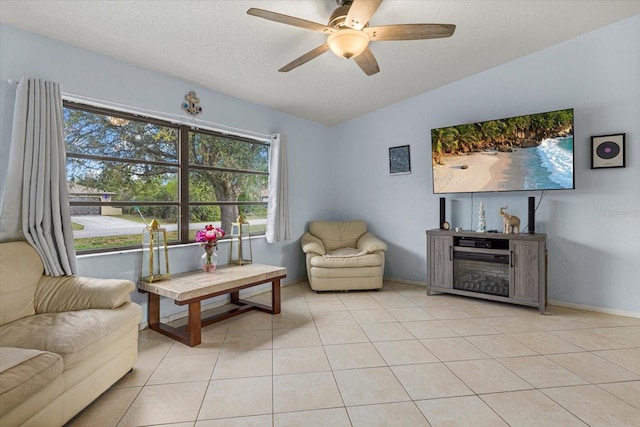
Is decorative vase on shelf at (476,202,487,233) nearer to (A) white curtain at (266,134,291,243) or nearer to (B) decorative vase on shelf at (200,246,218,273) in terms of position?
(A) white curtain at (266,134,291,243)

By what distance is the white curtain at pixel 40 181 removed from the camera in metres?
2.14

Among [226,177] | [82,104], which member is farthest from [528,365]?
[82,104]

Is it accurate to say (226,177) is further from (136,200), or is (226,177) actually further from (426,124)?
(426,124)

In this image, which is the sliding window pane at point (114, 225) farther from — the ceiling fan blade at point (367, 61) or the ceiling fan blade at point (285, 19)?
the ceiling fan blade at point (367, 61)

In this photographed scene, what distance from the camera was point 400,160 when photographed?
4.51m

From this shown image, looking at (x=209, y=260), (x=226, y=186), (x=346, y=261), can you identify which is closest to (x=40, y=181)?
(x=209, y=260)

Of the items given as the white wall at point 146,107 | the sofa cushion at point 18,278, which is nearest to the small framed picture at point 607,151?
the white wall at point 146,107

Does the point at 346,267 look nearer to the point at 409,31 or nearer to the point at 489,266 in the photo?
the point at 489,266

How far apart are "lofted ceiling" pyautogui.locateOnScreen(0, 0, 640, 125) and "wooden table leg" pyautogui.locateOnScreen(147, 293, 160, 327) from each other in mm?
2152

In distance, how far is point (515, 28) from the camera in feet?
9.57

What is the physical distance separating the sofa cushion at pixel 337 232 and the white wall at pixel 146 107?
24 centimetres

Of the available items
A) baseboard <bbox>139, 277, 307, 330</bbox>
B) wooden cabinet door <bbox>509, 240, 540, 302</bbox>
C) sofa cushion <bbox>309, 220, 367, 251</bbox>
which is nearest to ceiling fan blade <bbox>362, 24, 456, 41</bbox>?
wooden cabinet door <bbox>509, 240, 540, 302</bbox>

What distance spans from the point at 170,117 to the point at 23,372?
2.45 metres

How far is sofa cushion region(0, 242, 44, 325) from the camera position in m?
1.90
